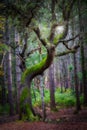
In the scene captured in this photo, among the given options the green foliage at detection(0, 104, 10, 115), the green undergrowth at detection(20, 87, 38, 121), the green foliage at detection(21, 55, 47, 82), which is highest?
the green foliage at detection(21, 55, 47, 82)

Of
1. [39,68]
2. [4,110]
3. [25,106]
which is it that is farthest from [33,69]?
[4,110]

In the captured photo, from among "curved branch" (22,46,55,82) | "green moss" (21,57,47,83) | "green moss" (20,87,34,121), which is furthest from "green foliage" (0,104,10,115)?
"curved branch" (22,46,55,82)

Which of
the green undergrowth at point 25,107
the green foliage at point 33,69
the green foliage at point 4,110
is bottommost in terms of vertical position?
the green foliage at point 4,110

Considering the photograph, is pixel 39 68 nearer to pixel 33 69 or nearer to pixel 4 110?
pixel 33 69

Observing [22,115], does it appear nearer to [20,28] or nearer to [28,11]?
[20,28]

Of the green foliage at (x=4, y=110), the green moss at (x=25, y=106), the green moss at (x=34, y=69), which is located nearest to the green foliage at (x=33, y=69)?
the green moss at (x=34, y=69)

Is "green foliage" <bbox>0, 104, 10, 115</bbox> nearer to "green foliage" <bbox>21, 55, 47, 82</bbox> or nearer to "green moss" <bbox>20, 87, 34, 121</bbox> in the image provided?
"green moss" <bbox>20, 87, 34, 121</bbox>

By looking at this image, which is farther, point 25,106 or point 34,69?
point 34,69

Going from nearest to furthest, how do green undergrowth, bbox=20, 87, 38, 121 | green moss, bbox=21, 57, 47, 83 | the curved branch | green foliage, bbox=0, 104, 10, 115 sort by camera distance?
the curved branch → green undergrowth, bbox=20, 87, 38, 121 → green moss, bbox=21, 57, 47, 83 → green foliage, bbox=0, 104, 10, 115

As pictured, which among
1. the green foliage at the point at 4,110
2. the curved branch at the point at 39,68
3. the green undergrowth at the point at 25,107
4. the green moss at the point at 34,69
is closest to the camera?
the curved branch at the point at 39,68

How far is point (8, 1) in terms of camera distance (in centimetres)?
1286

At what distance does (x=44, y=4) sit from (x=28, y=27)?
150 centimetres

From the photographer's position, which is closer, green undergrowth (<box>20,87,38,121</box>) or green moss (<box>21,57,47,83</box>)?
green undergrowth (<box>20,87,38,121</box>)

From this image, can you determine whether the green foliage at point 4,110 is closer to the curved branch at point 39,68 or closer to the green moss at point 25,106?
the green moss at point 25,106
